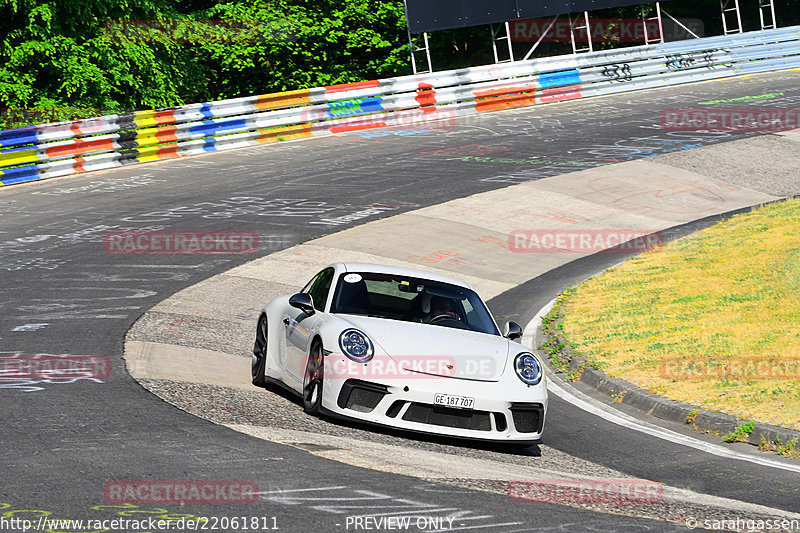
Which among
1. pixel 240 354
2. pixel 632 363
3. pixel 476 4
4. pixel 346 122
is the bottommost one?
pixel 632 363

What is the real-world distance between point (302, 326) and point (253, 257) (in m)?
7.80

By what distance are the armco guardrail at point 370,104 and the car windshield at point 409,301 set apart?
49.3 ft

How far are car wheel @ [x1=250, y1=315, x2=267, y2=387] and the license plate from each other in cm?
243

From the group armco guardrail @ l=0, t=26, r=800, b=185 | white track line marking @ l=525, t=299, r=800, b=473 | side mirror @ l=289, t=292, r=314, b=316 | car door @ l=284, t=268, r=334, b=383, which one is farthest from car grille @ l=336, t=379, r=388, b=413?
armco guardrail @ l=0, t=26, r=800, b=185

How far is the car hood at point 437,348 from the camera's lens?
8.27m

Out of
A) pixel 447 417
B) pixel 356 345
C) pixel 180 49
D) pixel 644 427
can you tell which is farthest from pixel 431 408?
pixel 180 49

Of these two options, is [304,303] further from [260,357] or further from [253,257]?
[253,257]

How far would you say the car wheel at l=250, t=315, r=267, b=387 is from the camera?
9.98 m

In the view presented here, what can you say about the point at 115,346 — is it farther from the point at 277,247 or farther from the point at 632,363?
the point at 277,247

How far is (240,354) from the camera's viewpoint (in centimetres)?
1159

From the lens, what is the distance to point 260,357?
10102 mm

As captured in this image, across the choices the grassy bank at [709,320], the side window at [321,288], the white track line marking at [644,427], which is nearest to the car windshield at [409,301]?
the side window at [321,288]

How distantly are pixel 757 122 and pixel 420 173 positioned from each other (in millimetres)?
10874

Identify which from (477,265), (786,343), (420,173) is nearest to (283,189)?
(420,173)
